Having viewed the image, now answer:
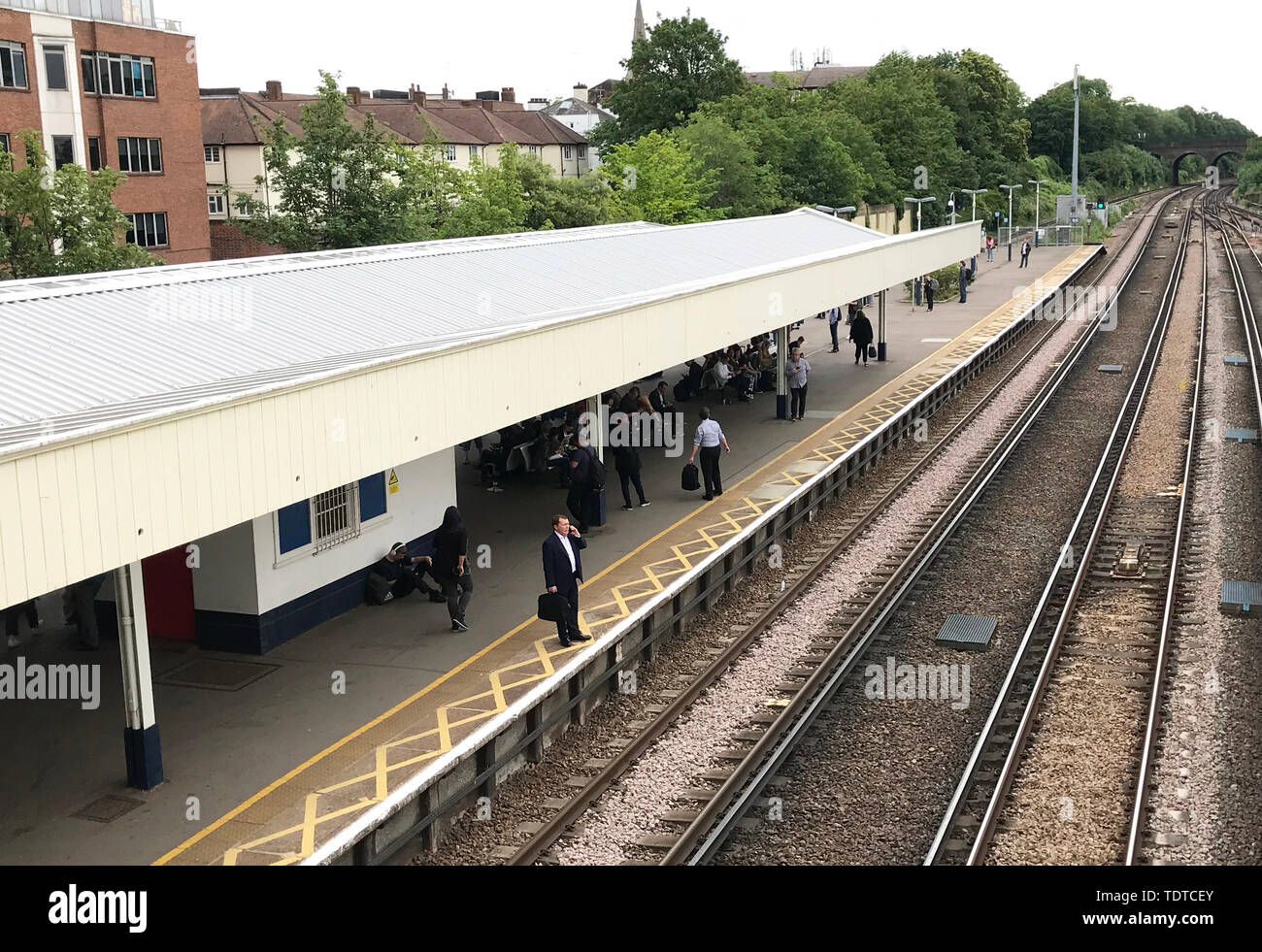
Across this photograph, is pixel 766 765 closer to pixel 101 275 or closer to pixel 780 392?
pixel 101 275

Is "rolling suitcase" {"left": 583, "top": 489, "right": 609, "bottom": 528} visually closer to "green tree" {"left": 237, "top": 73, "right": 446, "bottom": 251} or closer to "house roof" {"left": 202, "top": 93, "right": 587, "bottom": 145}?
"green tree" {"left": 237, "top": 73, "right": 446, "bottom": 251}

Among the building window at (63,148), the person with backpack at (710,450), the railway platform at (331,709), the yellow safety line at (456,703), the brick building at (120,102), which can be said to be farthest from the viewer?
the building window at (63,148)

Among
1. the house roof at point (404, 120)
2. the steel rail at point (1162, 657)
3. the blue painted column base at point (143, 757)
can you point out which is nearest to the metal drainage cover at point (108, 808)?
the blue painted column base at point (143, 757)

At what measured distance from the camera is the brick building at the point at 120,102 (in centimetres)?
4291

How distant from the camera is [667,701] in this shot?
13828mm

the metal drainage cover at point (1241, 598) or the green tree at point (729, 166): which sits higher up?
the green tree at point (729, 166)

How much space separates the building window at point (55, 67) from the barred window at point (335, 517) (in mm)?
35102

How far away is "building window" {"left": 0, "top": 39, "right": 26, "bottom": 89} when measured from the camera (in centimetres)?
4191

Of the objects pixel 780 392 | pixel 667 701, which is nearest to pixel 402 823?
pixel 667 701

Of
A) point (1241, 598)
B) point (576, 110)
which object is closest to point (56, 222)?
point (1241, 598)

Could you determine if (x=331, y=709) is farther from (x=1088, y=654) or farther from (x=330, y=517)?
(x=1088, y=654)

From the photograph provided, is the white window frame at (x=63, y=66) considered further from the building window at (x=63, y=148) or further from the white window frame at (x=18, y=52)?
the building window at (x=63, y=148)

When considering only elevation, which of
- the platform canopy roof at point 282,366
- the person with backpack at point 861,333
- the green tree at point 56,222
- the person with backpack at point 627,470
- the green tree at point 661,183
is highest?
the green tree at point 661,183
